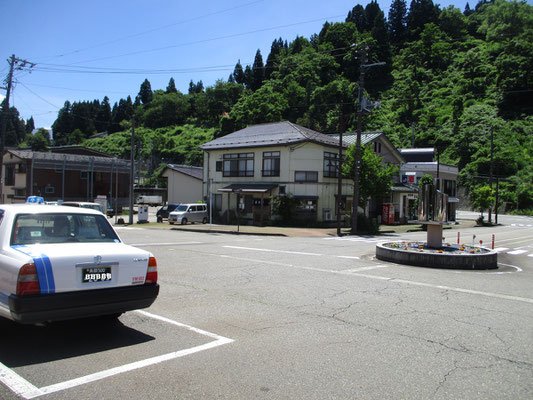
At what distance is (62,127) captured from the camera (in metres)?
143

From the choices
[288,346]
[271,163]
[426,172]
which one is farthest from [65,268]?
[426,172]

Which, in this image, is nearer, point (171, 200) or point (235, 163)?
point (235, 163)

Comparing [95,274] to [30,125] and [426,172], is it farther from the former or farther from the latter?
[30,125]

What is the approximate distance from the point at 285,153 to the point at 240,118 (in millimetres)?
47622

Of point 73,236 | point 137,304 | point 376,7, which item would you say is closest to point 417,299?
point 137,304

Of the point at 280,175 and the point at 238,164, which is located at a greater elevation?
the point at 238,164

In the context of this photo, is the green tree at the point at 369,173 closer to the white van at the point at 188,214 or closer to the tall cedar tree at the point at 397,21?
the white van at the point at 188,214

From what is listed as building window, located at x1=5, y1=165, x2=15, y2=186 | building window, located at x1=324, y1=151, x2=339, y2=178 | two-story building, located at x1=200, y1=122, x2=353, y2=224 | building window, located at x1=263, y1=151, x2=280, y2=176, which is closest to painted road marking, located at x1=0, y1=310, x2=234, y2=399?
two-story building, located at x1=200, y1=122, x2=353, y2=224

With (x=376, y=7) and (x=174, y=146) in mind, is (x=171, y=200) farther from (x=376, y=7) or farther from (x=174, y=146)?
(x=376, y=7)

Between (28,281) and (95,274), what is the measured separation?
2.42 feet

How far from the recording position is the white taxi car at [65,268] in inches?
180

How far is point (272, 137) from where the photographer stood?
36.2m

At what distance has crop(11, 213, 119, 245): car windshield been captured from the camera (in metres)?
5.35

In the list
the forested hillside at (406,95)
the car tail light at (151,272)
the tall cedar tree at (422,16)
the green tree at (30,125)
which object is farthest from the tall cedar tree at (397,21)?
the green tree at (30,125)
